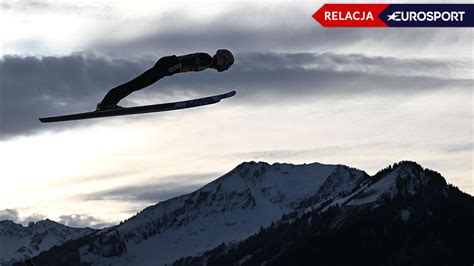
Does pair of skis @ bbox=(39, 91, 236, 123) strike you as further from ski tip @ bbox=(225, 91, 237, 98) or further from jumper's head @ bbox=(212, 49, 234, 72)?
jumper's head @ bbox=(212, 49, 234, 72)

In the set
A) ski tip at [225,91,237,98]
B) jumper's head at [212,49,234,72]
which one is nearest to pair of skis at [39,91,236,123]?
ski tip at [225,91,237,98]

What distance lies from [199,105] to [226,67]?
5389mm

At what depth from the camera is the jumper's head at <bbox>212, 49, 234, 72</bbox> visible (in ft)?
89.7

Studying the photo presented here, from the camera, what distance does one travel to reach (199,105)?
32656 mm

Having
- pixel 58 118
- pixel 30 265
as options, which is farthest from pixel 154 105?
pixel 30 265

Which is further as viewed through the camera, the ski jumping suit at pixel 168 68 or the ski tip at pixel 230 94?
the ski tip at pixel 230 94

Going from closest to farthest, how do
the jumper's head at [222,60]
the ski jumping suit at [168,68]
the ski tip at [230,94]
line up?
1. the ski jumping suit at [168,68]
2. the jumper's head at [222,60]
3. the ski tip at [230,94]

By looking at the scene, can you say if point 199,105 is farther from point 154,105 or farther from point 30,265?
point 30,265

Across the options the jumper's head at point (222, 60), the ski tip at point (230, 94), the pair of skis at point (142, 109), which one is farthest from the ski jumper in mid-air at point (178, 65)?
the ski tip at point (230, 94)

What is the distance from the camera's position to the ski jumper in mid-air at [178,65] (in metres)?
26.7

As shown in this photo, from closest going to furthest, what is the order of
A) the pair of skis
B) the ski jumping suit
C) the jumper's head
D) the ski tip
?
1. the ski jumping suit
2. the jumper's head
3. the pair of skis
4. the ski tip

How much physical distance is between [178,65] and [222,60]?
1630 millimetres

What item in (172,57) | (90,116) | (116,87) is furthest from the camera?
(90,116)

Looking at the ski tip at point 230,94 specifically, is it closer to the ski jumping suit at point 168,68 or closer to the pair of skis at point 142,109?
the pair of skis at point 142,109
